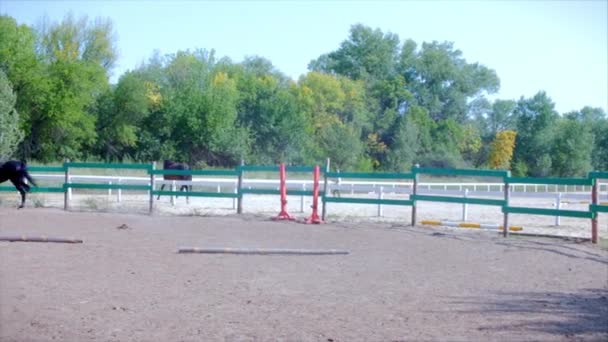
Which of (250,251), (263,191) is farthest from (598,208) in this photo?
(263,191)

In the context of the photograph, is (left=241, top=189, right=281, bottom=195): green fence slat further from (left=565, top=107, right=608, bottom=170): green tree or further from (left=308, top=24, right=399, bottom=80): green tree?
(left=308, top=24, right=399, bottom=80): green tree

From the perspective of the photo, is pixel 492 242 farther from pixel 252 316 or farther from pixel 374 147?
pixel 374 147

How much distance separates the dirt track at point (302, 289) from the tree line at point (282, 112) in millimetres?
22930

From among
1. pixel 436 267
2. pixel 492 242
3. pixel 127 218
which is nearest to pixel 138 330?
pixel 436 267

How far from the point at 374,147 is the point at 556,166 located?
1565 cm

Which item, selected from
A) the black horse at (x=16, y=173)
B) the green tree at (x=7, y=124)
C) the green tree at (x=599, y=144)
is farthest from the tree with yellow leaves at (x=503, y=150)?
the black horse at (x=16, y=173)

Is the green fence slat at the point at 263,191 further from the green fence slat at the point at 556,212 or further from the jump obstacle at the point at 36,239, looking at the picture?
the jump obstacle at the point at 36,239

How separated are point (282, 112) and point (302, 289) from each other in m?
44.5

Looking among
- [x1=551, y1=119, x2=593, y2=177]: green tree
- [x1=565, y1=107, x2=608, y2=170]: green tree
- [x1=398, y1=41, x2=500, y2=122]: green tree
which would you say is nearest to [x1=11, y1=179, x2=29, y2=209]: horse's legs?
[x1=551, y1=119, x2=593, y2=177]: green tree

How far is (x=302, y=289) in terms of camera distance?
829 cm

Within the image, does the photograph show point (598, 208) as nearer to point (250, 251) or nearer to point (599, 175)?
point (599, 175)

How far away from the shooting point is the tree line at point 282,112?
144ft

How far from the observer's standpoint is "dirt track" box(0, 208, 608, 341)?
623 centimetres

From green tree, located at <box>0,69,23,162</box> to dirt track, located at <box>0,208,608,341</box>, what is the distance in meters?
19.2
